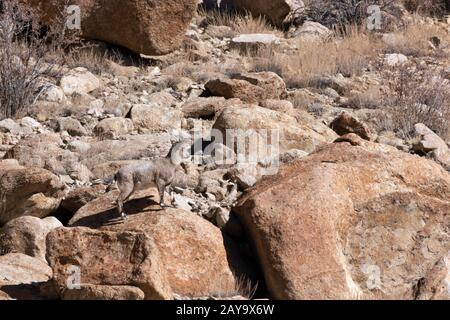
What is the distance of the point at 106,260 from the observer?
702 cm

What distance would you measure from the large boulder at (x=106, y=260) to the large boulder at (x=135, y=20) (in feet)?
21.7

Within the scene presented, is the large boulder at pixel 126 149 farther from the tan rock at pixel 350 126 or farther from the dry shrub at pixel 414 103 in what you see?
the dry shrub at pixel 414 103

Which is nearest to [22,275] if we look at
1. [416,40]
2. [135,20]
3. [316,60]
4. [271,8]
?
[135,20]

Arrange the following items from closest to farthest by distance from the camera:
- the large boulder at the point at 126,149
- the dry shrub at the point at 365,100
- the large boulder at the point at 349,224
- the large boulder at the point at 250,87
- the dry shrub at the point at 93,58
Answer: the large boulder at the point at 349,224, the large boulder at the point at 126,149, the large boulder at the point at 250,87, the dry shrub at the point at 365,100, the dry shrub at the point at 93,58

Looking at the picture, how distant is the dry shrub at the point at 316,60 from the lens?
13.6m

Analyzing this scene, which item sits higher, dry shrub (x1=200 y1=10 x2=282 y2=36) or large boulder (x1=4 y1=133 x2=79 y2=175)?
large boulder (x1=4 y1=133 x2=79 y2=175)

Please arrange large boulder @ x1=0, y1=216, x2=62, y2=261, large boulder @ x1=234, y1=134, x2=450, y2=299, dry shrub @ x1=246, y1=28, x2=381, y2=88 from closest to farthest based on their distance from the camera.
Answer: large boulder @ x1=234, y1=134, x2=450, y2=299 < large boulder @ x1=0, y1=216, x2=62, y2=261 < dry shrub @ x1=246, y1=28, x2=381, y2=88

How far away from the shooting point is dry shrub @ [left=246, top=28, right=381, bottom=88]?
13.6 metres

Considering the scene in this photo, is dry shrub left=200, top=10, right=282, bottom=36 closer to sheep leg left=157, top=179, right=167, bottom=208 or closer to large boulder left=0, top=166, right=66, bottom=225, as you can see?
large boulder left=0, top=166, right=66, bottom=225

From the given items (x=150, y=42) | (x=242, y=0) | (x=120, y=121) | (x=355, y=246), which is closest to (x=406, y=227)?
(x=355, y=246)

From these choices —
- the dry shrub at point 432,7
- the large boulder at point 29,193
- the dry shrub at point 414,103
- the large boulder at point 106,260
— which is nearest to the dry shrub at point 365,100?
the dry shrub at point 414,103

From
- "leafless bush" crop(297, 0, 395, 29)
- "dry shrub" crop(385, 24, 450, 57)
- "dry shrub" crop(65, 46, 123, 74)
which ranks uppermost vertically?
"dry shrub" crop(65, 46, 123, 74)

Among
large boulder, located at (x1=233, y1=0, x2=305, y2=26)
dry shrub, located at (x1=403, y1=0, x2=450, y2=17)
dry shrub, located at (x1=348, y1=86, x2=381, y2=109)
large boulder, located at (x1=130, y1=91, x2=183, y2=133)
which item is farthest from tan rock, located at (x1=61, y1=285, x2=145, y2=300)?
dry shrub, located at (x1=403, y1=0, x2=450, y2=17)

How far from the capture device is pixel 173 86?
1279 cm
